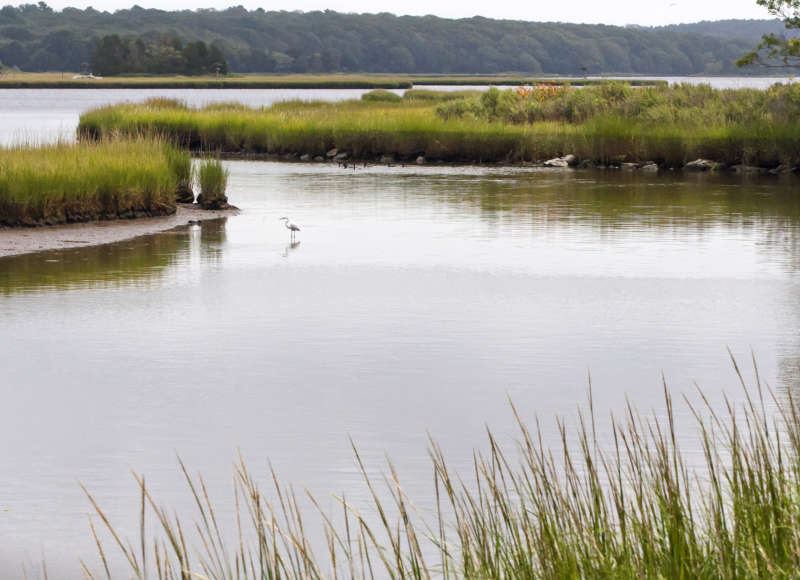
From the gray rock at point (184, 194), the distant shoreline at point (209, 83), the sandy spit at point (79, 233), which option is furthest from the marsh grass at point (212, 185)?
the distant shoreline at point (209, 83)

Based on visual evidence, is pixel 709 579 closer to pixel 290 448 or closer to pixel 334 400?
pixel 290 448

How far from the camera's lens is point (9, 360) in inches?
420

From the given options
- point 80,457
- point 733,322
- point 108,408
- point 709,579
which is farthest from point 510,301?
point 709,579

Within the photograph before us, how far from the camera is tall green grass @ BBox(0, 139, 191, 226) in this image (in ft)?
61.7

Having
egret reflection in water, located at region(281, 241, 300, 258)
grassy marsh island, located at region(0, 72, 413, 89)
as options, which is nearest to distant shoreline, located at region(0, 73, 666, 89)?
grassy marsh island, located at region(0, 72, 413, 89)

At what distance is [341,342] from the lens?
36.9 feet

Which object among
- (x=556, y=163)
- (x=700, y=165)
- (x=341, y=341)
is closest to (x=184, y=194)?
(x=341, y=341)

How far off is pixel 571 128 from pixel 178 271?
22.2 meters

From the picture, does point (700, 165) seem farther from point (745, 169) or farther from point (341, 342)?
point (341, 342)

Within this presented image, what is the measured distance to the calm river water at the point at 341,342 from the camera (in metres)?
7.84

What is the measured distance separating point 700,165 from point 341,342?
23.0 meters

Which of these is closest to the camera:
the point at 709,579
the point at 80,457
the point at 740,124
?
the point at 709,579

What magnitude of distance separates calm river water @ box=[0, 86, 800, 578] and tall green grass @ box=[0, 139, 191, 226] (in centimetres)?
139

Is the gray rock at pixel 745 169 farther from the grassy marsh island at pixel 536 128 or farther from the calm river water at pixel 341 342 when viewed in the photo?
the calm river water at pixel 341 342
